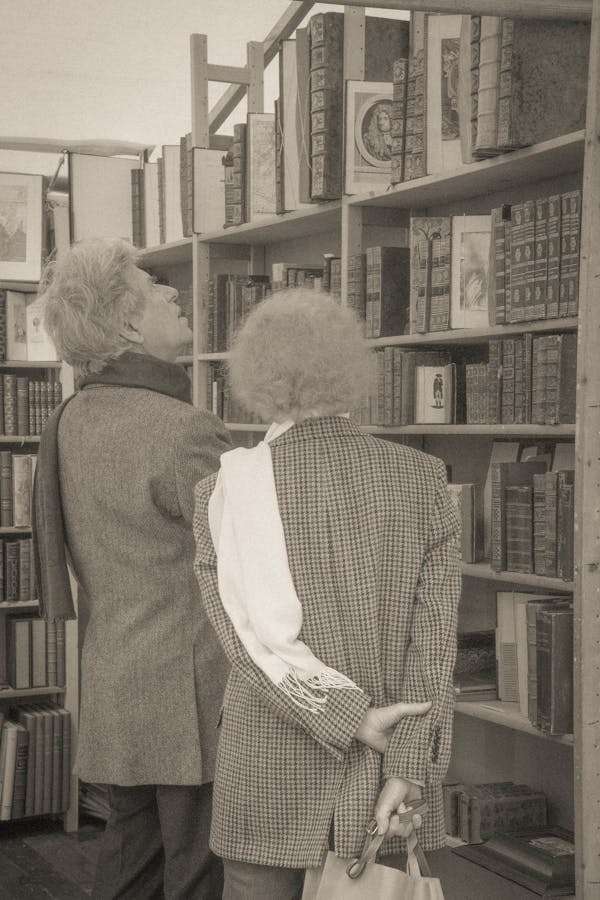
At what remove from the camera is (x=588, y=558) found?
1929 mm

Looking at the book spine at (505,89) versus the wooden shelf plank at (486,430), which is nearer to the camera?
the book spine at (505,89)

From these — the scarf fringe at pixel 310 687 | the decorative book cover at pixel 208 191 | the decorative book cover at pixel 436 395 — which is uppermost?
the decorative book cover at pixel 208 191

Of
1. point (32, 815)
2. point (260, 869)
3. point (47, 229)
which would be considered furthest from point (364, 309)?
point (32, 815)

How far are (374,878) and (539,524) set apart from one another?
1.04m

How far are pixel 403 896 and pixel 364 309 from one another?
165 cm

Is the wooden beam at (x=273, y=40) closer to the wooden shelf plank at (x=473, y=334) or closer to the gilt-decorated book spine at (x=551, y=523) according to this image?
the wooden shelf plank at (x=473, y=334)

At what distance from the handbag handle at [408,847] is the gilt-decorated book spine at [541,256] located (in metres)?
1.12

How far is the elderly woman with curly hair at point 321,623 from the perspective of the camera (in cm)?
153

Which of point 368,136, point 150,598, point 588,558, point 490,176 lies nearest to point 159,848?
point 150,598

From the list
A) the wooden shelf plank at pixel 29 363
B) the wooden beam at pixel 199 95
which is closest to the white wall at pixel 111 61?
the wooden beam at pixel 199 95

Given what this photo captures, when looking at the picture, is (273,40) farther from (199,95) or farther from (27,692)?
(27,692)

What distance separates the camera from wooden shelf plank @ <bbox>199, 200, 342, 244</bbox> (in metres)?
2.96

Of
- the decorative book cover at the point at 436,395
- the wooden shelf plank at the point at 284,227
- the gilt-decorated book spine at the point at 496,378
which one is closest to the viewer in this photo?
the gilt-decorated book spine at the point at 496,378

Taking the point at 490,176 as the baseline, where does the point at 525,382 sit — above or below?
below
